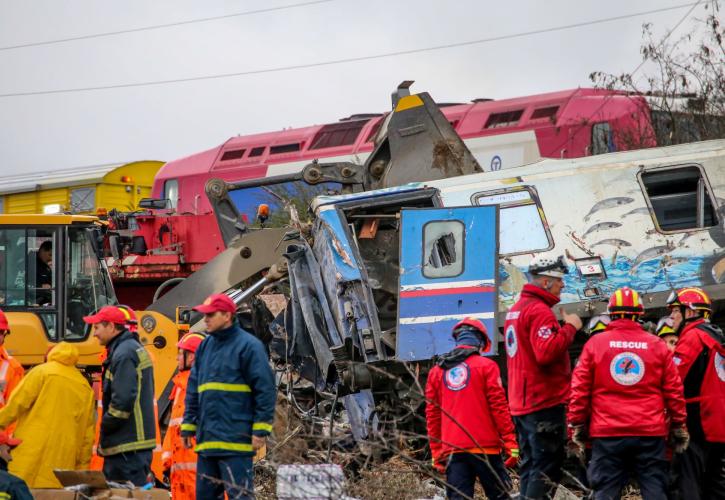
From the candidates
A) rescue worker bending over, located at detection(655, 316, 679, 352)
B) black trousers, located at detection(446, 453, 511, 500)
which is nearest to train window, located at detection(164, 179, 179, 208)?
rescue worker bending over, located at detection(655, 316, 679, 352)

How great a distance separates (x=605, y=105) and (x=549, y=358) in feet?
48.4

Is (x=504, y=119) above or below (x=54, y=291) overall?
above

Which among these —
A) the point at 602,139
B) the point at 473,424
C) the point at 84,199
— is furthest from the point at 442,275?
the point at 84,199

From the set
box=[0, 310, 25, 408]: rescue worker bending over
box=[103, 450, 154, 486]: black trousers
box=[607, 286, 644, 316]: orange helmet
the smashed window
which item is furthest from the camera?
the smashed window

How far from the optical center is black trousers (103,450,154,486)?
7980 mm

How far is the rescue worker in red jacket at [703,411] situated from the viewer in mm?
7359

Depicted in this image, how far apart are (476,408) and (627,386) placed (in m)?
1.01

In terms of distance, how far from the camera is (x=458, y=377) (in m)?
7.31

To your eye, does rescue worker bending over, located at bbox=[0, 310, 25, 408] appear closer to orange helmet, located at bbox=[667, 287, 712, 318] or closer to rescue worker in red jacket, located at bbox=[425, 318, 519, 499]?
rescue worker in red jacket, located at bbox=[425, 318, 519, 499]

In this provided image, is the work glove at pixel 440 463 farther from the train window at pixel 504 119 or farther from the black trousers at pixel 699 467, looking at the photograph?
the train window at pixel 504 119

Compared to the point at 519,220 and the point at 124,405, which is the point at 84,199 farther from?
the point at 124,405

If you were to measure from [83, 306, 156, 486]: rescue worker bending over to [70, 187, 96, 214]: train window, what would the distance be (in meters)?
20.2

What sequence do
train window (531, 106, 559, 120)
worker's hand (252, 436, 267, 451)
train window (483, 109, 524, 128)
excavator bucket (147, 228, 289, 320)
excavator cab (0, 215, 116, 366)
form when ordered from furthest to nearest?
train window (483, 109, 524, 128) → train window (531, 106, 559, 120) → excavator bucket (147, 228, 289, 320) → excavator cab (0, 215, 116, 366) → worker's hand (252, 436, 267, 451)

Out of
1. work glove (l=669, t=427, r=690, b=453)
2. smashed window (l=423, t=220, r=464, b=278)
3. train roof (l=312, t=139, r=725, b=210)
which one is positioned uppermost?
train roof (l=312, t=139, r=725, b=210)
